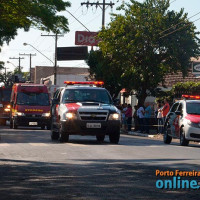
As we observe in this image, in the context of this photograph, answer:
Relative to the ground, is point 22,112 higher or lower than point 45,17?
lower

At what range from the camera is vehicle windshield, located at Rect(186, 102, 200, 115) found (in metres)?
24.1

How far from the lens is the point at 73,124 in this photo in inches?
882

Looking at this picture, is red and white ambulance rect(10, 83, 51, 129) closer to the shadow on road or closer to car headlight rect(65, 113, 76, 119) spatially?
car headlight rect(65, 113, 76, 119)

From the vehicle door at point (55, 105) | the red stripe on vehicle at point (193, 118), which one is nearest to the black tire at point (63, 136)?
the vehicle door at point (55, 105)

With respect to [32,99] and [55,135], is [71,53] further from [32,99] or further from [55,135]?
[55,135]

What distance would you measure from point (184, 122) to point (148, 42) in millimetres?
24645

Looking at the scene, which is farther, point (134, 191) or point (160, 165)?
point (160, 165)

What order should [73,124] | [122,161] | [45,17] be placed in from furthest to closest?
[45,17]
[73,124]
[122,161]

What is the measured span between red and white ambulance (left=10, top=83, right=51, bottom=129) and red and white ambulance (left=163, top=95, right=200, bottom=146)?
13.4 metres

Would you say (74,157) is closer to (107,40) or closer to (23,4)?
(23,4)

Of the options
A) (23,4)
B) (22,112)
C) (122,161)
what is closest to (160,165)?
(122,161)

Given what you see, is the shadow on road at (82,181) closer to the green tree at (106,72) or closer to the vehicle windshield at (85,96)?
the vehicle windshield at (85,96)

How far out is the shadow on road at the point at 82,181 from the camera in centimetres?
972

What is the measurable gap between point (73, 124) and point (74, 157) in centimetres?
591
